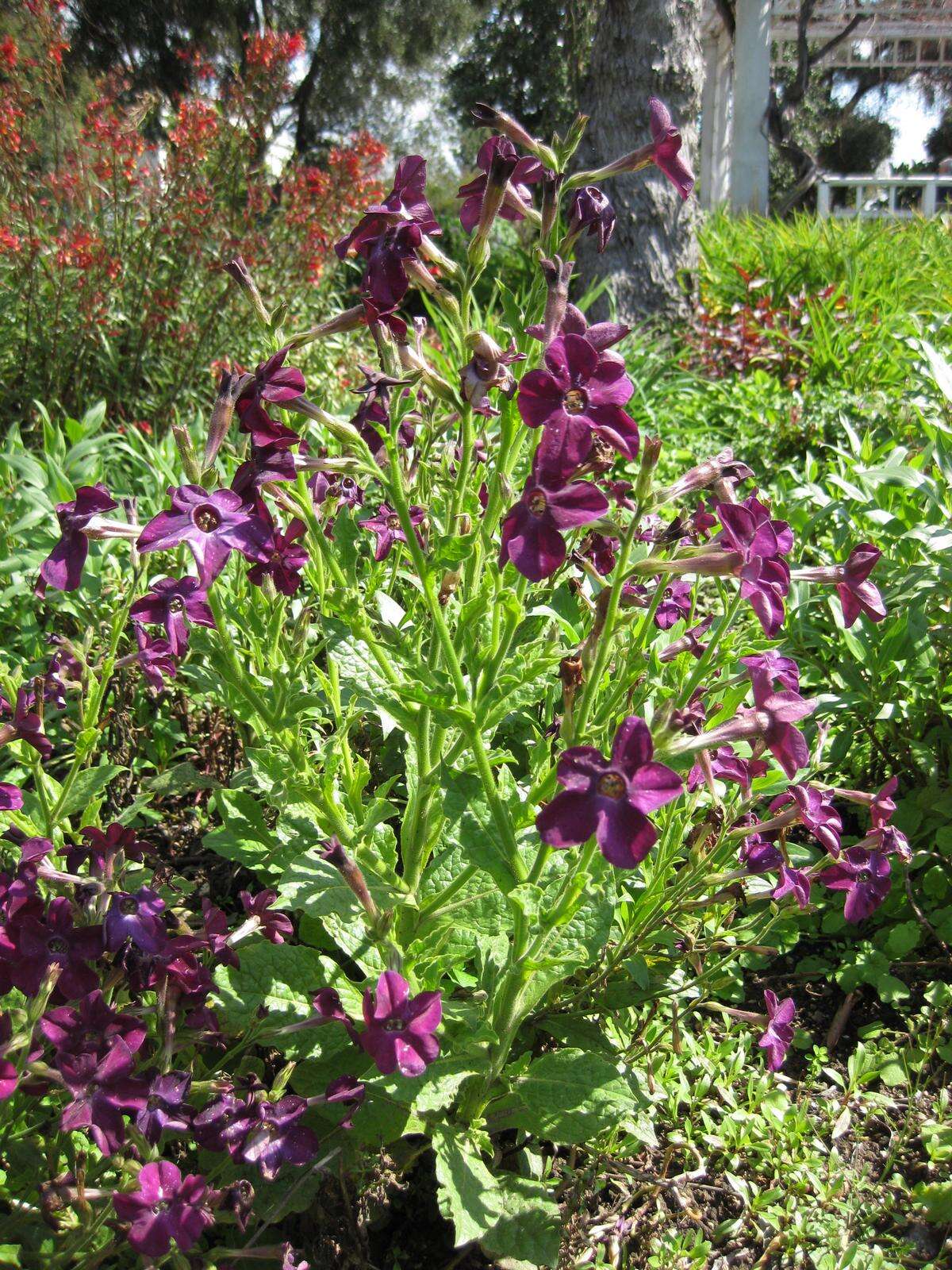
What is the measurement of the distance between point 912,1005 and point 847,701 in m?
0.76

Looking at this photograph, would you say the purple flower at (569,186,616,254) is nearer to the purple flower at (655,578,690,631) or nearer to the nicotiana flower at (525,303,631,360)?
the nicotiana flower at (525,303,631,360)

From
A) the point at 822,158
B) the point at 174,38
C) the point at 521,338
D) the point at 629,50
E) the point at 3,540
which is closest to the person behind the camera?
the point at 521,338

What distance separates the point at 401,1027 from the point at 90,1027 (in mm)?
486

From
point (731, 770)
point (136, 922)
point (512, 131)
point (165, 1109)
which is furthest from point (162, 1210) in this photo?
point (512, 131)

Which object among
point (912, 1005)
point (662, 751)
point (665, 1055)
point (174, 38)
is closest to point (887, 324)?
point (912, 1005)

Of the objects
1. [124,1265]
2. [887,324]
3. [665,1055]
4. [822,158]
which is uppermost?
[822,158]

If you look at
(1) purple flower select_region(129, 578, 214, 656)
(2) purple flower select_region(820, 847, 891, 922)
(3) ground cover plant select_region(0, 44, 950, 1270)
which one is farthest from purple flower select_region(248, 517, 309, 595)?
(2) purple flower select_region(820, 847, 891, 922)

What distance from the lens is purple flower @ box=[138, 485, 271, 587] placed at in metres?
1.21

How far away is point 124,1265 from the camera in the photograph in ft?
5.29

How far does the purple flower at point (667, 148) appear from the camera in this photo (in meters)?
1.46

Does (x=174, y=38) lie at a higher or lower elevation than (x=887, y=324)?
higher

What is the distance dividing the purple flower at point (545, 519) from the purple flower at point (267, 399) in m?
0.38

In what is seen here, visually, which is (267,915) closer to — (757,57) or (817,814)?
(817,814)

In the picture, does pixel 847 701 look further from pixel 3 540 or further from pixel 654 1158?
pixel 3 540
